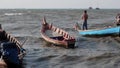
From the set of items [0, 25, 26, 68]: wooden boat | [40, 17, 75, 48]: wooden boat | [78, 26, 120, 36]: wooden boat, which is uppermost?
[0, 25, 26, 68]: wooden boat

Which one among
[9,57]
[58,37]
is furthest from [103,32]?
[9,57]

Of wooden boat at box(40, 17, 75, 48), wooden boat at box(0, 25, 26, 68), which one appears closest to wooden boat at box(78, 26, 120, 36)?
wooden boat at box(40, 17, 75, 48)

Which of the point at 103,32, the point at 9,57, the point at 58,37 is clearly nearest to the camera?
the point at 9,57

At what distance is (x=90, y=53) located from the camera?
20.9 metres

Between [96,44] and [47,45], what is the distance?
13.1 feet

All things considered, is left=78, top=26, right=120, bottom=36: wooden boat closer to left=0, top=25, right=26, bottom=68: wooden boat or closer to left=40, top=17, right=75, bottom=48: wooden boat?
left=40, top=17, right=75, bottom=48: wooden boat

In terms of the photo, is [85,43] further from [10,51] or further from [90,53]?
[10,51]

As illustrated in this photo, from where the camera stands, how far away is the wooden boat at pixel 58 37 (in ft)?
70.8

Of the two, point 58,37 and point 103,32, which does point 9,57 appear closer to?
point 58,37

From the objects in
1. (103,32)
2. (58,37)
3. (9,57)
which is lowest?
(103,32)

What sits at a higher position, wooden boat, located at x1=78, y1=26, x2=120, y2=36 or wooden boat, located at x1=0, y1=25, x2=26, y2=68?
wooden boat, located at x1=0, y1=25, x2=26, y2=68

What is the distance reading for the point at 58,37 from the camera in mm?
24016

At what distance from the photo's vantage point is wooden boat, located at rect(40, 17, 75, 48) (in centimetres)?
2159

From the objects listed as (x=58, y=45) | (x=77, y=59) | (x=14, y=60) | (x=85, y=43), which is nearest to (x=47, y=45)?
(x=58, y=45)
